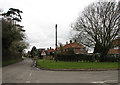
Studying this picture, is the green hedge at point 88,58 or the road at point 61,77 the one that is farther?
the green hedge at point 88,58

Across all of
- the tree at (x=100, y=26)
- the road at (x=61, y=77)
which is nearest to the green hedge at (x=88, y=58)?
the tree at (x=100, y=26)

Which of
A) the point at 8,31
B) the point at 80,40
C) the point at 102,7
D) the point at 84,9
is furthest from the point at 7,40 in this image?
the point at 102,7

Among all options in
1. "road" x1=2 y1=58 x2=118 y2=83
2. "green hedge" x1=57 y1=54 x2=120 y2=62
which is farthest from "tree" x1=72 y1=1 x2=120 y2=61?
"road" x1=2 y1=58 x2=118 y2=83

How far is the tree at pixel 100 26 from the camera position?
3325 cm

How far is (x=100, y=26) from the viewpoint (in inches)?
1339

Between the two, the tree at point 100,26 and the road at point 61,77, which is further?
the tree at point 100,26

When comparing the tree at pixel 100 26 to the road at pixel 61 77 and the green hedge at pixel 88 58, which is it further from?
the road at pixel 61 77

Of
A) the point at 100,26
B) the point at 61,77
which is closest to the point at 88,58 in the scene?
the point at 100,26

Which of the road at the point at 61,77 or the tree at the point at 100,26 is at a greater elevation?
the tree at the point at 100,26

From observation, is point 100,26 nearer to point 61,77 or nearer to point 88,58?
point 88,58

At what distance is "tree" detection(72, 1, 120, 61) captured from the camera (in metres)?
33.2

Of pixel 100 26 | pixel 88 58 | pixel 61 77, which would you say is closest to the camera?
pixel 61 77

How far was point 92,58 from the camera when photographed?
4047 cm

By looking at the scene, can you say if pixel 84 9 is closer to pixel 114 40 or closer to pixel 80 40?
pixel 80 40
